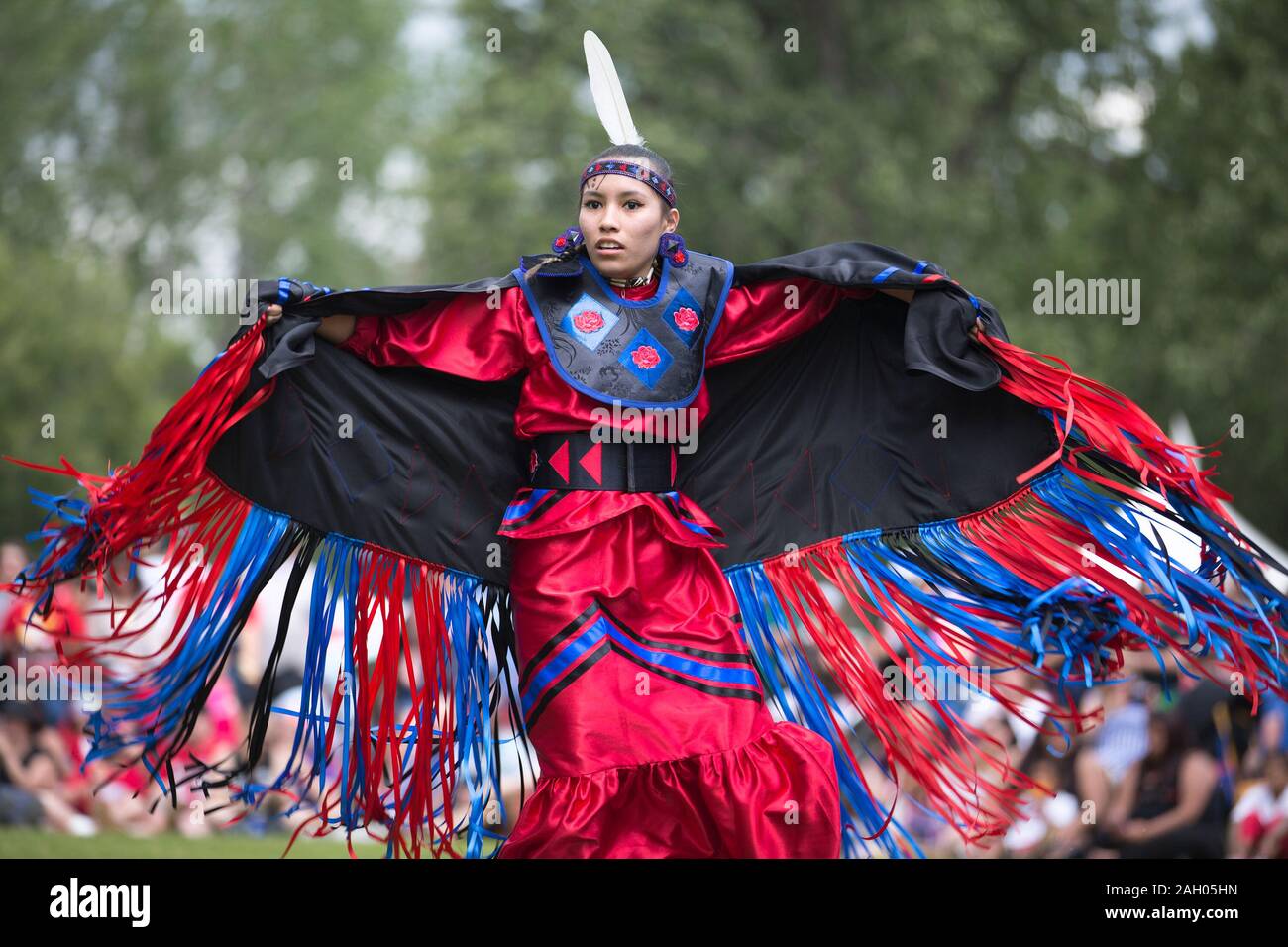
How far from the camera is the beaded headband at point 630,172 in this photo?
13.5 ft

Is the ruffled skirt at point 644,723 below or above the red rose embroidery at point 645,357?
below

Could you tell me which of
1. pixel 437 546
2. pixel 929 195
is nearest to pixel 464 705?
pixel 437 546

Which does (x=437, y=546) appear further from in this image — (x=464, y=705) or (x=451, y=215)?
(x=451, y=215)

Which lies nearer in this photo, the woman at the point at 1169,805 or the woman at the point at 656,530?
the woman at the point at 656,530

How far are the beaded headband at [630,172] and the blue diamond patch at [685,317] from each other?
0.31 m

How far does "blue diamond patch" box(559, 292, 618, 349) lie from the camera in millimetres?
4109

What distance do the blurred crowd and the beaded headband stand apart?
2.67 metres

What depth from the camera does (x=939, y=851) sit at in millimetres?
7586

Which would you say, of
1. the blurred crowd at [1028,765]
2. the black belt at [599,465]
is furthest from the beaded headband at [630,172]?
the blurred crowd at [1028,765]

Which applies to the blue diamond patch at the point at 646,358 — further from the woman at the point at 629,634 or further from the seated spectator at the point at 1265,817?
the seated spectator at the point at 1265,817

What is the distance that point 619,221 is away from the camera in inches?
161

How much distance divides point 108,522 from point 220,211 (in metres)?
25.0

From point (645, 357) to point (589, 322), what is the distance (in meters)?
0.20

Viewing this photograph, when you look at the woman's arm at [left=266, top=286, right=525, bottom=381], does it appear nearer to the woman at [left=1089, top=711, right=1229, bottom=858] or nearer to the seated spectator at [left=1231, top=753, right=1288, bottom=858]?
the woman at [left=1089, top=711, right=1229, bottom=858]
